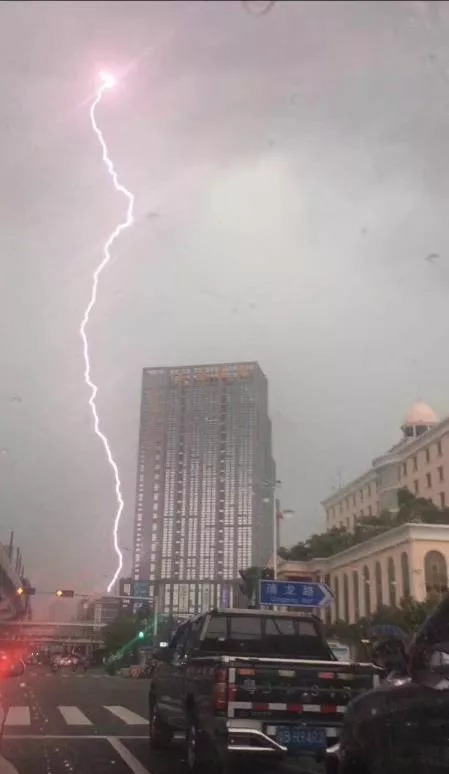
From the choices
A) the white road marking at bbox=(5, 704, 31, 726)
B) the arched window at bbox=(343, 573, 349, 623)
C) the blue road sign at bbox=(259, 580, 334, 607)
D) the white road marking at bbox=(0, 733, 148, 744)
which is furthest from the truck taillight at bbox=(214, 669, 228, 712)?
the arched window at bbox=(343, 573, 349, 623)

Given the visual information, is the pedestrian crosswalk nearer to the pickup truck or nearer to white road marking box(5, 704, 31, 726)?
white road marking box(5, 704, 31, 726)

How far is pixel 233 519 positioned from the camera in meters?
51.6

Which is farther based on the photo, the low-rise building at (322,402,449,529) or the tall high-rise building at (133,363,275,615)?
the low-rise building at (322,402,449,529)

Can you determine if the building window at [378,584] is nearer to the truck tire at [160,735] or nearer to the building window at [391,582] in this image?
the building window at [391,582]

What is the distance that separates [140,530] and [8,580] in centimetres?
2508

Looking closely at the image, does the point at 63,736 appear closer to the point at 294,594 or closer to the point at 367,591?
the point at 294,594

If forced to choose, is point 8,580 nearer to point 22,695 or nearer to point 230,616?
point 22,695

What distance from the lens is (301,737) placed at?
8.91 metres

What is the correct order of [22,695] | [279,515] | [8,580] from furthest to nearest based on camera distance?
[8,580] → [279,515] → [22,695]

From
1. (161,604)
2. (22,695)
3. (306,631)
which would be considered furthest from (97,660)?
(306,631)

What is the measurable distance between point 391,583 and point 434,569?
4.82 metres

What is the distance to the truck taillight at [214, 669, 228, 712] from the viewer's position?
8742 millimetres

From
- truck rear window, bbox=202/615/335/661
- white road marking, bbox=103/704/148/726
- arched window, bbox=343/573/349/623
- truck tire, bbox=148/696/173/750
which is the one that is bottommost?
white road marking, bbox=103/704/148/726

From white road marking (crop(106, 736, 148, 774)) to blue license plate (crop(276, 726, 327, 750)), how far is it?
165 centimetres
